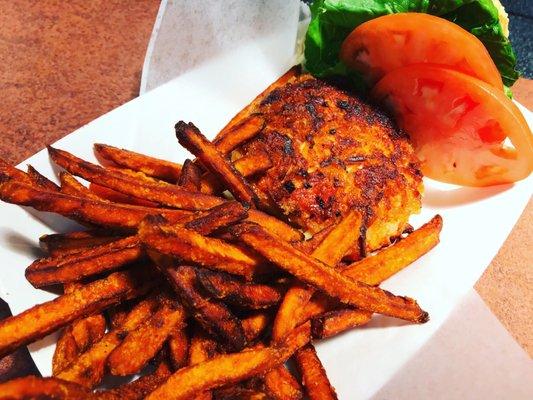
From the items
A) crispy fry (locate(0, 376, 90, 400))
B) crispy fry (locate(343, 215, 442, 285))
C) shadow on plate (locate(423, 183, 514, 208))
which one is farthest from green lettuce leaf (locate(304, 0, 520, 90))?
crispy fry (locate(0, 376, 90, 400))

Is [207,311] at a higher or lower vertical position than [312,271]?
higher

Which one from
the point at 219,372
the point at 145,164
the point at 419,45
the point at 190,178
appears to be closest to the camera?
the point at 219,372

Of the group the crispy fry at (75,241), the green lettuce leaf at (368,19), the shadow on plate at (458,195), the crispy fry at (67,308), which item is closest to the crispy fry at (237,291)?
the crispy fry at (67,308)

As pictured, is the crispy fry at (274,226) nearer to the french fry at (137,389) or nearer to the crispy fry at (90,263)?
the crispy fry at (90,263)

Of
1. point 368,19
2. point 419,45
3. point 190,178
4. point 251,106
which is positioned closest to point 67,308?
point 190,178

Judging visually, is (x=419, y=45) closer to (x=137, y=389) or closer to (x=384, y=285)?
(x=384, y=285)

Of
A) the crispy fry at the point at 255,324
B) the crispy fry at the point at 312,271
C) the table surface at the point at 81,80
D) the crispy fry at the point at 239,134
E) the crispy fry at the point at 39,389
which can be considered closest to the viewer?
the crispy fry at the point at 39,389

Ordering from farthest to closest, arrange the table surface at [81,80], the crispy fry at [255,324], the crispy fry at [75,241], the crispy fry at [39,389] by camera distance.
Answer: the table surface at [81,80]
the crispy fry at [75,241]
the crispy fry at [255,324]
the crispy fry at [39,389]
